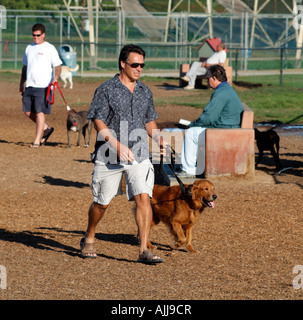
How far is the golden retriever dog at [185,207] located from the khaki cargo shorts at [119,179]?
24.7 inches

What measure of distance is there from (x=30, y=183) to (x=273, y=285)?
17.0ft

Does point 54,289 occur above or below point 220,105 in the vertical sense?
below

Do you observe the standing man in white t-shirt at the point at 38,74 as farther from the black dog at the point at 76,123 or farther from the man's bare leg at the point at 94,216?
the man's bare leg at the point at 94,216

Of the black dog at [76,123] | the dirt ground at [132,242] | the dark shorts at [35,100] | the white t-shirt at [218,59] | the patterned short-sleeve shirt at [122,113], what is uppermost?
the patterned short-sleeve shirt at [122,113]

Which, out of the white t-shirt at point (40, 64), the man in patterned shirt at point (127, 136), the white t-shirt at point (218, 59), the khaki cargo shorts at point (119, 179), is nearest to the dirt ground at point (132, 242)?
the man in patterned shirt at point (127, 136)

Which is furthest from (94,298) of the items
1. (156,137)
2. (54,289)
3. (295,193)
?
(295,193)

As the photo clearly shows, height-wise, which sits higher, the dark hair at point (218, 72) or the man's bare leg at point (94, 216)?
the dark hair at point (218, 72)

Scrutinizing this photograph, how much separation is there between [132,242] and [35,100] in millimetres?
6010

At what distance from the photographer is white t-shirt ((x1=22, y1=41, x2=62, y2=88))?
1223cm

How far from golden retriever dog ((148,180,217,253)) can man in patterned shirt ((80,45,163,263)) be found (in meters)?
0.62

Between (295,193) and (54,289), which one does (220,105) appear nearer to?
(295,193)

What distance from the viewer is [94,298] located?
202 inches

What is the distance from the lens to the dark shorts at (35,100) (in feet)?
40.4

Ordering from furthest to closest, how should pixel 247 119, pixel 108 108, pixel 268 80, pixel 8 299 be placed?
pixel 268 80
pixel 247 119
pixel 108 108
pixel 8 299
